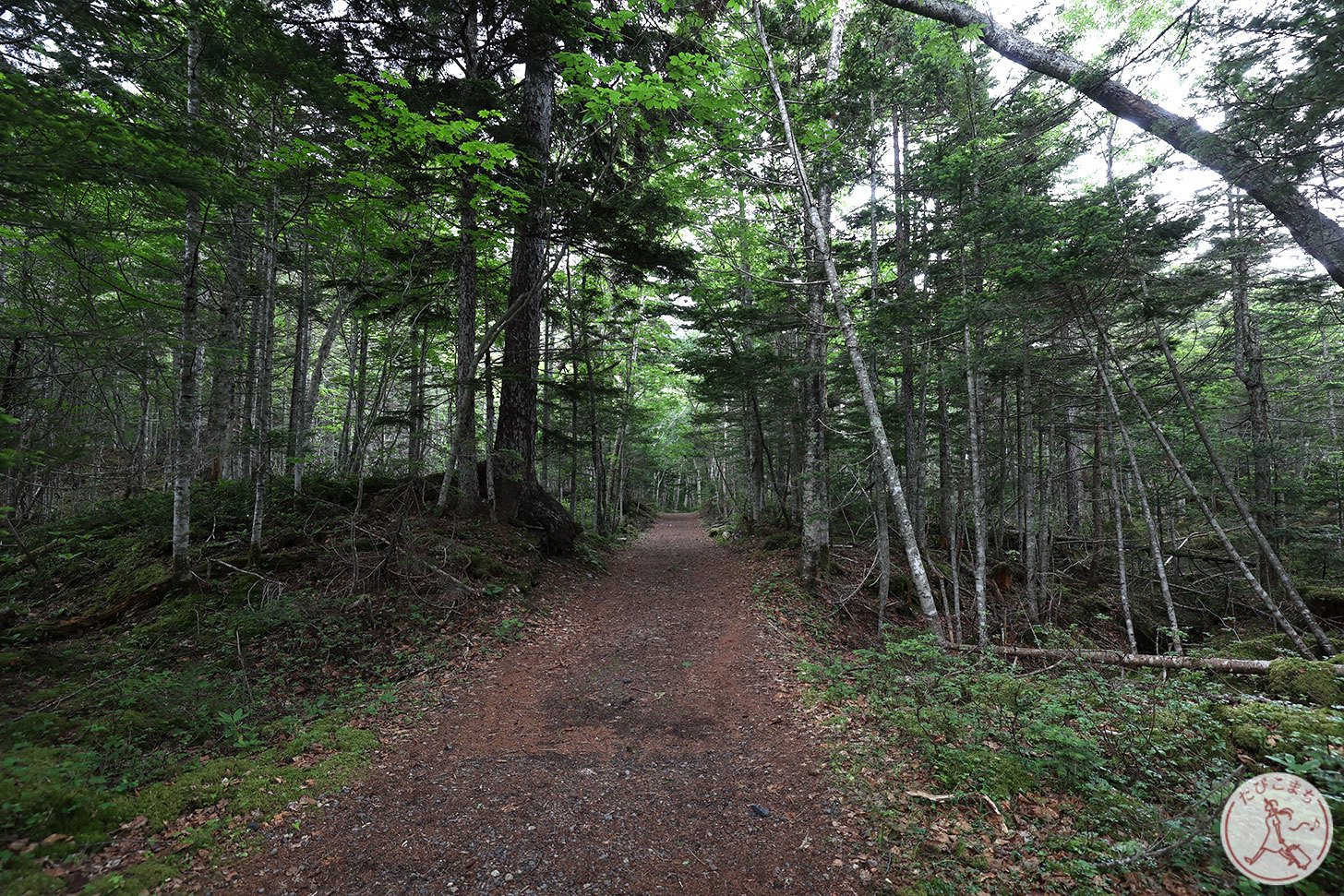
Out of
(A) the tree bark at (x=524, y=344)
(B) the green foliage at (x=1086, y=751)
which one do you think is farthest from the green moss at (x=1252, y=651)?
(A) the tree bark at (x=524, y=344)

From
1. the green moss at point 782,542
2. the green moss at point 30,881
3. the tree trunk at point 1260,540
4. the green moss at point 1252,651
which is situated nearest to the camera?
the green moss at point 30,881

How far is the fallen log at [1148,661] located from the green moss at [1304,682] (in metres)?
0.10

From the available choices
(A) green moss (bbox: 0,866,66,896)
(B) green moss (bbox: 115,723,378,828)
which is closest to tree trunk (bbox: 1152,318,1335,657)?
(B) green moss (bbox: 115,723,378,828)

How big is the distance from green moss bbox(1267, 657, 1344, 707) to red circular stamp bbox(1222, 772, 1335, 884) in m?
4.31

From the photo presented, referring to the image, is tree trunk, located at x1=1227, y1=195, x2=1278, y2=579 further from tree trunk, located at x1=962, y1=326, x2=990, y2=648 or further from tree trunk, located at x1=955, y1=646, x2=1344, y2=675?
tree trunk, located at x1=955, y1=646, x2=1344, y2=675

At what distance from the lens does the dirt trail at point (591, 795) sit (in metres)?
3.15

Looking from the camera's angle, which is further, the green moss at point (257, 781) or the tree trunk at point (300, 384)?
the tree trunk at point (300, 384)

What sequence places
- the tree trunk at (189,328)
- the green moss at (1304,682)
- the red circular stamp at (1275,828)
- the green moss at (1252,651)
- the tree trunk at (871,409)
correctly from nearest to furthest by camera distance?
the red circular stamp at (1275,828) → the green moss at (1304,682) → the tree trunk at (189,328) → the tree trunk at (871,409) → the green moss at (1252,651)

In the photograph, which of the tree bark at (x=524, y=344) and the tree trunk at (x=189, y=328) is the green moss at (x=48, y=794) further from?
the tree bark at (x=524, y=344)

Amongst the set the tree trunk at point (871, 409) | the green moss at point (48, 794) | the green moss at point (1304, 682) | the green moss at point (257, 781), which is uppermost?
the tree trunk at point (871, 409)

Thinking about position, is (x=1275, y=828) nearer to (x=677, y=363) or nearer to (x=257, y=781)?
(x=257, y=781)

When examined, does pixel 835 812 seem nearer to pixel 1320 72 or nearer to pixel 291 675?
pixel 291 675

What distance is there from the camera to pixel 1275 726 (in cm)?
383

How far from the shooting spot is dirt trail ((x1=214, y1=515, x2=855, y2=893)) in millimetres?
3154
